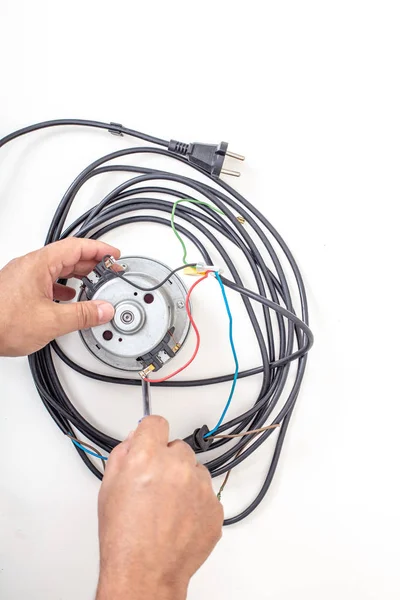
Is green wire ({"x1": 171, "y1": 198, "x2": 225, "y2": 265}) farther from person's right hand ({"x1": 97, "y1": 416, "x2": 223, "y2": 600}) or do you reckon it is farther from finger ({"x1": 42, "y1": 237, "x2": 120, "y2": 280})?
person's right hand ({"x1": 97, "y1": 416, "x2": 223, "y2": 600})

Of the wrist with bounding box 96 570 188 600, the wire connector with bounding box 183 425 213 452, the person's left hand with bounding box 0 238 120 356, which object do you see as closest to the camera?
the wrist with bounding box 96 570 188 600

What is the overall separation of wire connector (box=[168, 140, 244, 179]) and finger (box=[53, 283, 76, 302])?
1.03 ft

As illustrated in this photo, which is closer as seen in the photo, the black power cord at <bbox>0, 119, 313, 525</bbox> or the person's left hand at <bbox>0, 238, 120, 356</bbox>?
the person's left hand at <bbox>0, 238, 120, 356</bbox>

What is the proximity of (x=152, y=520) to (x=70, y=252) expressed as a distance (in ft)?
1.36

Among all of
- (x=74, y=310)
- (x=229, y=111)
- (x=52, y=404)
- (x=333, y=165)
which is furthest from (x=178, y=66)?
(x=52, y=404)

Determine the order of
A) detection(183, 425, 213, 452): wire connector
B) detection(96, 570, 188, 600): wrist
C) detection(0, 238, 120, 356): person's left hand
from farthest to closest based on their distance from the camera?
detection(183, 425, 213, 452): wire connector
detection(0, 238, 120, 356): person's left hand
detection(96, 570, 188, 600): wrist

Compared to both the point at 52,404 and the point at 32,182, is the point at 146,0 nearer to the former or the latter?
the point at 32,182

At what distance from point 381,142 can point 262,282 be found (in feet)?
1.12

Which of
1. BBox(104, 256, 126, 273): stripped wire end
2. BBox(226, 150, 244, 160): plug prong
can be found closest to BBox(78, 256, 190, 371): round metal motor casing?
BBox(104, 256, 126, 273): stripped wire end

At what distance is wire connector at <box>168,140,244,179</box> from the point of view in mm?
793

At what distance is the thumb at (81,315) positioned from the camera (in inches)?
27.5

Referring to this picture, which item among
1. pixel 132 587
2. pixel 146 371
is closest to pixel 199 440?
pixel 146 371

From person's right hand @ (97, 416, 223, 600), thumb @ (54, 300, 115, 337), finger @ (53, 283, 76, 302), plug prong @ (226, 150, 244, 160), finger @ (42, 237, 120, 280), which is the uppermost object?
plug prong @ (226, 150, 244, 160)

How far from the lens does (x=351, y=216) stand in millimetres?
846
